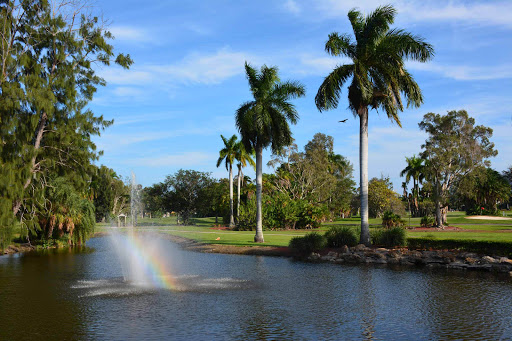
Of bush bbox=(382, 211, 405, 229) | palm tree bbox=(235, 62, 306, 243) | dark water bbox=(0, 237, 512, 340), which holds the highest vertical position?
palm tree bbox=(235, 62, 306, 243)

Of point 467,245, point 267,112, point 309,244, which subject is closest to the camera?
point 467,245

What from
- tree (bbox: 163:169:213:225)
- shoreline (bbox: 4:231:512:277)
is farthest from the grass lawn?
tree (bbox: 163:169:213:225)

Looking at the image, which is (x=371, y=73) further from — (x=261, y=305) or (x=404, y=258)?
(x=261, y=305)

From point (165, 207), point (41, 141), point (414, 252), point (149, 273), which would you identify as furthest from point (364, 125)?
point (165, 207)

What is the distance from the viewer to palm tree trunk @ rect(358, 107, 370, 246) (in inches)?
1232

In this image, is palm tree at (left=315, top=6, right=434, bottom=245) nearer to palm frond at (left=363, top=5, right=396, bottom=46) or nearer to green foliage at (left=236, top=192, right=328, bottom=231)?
palm frond at (left=363, top=5, right=396, bottom=46)

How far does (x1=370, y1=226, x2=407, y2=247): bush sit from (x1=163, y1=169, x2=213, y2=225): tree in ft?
194

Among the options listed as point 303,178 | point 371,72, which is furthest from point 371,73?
point 303,178

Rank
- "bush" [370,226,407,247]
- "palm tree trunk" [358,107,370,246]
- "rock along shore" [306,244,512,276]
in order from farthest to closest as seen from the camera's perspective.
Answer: "palm tree trunk" [358,107,370,246]
"bush" [370,226,407,247]
"rock along shore" [306,244,512,276]

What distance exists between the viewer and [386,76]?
3091cm

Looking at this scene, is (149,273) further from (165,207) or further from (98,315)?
(165,207)

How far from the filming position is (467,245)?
26.2 metres

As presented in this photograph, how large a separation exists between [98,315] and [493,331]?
1183 cm

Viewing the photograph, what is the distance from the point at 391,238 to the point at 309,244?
5.64 metres
